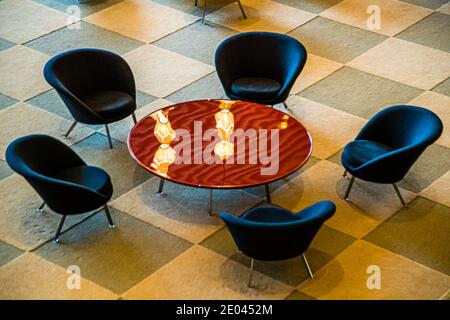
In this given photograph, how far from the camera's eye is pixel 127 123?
9391mm

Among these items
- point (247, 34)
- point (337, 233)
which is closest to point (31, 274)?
point (337, 233)

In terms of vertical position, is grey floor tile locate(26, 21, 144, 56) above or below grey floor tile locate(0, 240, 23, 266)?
below

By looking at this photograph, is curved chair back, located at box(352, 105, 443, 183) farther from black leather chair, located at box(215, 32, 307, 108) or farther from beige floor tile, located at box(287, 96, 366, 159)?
black leather chair, located at box(215, 32, 307, 108)

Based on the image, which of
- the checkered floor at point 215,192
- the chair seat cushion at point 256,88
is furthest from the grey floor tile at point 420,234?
the chair seat cushion at point 256,88

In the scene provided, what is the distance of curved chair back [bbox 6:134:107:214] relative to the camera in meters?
7.36

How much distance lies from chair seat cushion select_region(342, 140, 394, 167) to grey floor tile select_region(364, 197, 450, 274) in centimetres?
53

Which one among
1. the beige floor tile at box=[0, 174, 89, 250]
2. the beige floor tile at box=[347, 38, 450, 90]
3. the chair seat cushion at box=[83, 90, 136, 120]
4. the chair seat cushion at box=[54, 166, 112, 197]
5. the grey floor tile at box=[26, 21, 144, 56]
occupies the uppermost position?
the chair seat cushion at box=[54, 166, 112, 197]

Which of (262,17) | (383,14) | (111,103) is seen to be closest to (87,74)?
(111,103)

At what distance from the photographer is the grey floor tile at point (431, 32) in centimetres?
Answer: 1090

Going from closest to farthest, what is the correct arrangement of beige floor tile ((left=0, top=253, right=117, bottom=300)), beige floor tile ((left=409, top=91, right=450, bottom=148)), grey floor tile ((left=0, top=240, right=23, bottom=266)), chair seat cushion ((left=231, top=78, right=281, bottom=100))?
beige floor tile ((left=0, top=253, right=117, bottom=300)) < grey floor tile ((left=0, top=240, right=23, bottom=266)) < chair seat cushion ((left=231, top=78, right=281, bottom=100)) < beige floor tile ((left=409, top=91, right=450, bottom=148))

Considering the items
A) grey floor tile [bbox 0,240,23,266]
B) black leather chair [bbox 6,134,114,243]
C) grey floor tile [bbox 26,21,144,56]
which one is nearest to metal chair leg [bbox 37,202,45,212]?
black leather chair [bbox 6,134,114,243]

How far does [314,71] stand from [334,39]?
2.63ft

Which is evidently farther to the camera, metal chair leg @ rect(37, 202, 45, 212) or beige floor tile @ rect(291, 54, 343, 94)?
beige floor tile @ rect(291, 54, 343, 94)

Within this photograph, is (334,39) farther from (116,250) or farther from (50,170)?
(116,250)
